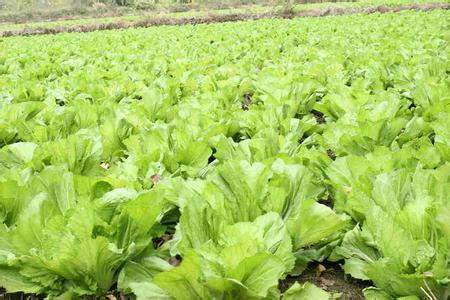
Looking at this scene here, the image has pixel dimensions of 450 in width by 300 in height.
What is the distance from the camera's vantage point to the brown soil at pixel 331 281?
1591 millimetres

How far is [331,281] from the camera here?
1.66m

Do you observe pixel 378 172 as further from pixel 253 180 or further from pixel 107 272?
pixel 107 272

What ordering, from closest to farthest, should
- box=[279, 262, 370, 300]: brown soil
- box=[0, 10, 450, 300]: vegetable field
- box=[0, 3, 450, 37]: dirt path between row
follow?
1. box=[0, 10, 450, 300]: vegetable field
2. box=[279, 262, 370, 300]: brown soil
3. box=[0, 3, 450, 37]: dirt path between row

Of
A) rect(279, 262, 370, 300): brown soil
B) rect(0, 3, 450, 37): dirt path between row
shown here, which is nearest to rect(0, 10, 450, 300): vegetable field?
rect(279, 262, 370, 300): brown soil

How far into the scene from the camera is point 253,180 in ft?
5.60

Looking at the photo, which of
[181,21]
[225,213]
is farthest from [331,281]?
[181,21]

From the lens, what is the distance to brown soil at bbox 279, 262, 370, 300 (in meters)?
1.59

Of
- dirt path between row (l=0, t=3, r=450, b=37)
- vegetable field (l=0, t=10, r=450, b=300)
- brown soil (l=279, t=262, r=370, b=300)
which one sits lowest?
dirt path between row (l=0, t=3, r=450, b=37)

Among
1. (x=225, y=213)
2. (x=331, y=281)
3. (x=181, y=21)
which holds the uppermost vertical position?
(x=225, y=213)

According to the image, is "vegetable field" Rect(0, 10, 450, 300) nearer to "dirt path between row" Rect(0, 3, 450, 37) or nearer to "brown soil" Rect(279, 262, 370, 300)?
"brown soil" Rect(279, 262, 370, 300)

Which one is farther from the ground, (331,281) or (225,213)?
(225,213)

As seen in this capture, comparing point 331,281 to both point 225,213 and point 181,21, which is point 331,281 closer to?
point 225,213

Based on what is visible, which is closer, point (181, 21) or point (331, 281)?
point (331, 281)

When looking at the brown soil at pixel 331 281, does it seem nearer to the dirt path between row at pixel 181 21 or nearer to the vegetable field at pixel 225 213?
the vegetable field at pixel 225 213
